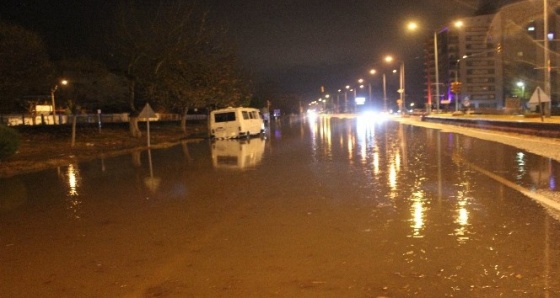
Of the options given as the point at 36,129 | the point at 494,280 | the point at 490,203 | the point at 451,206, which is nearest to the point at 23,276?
the point at 494,280

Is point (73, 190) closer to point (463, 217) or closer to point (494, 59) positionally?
point (463, 217)

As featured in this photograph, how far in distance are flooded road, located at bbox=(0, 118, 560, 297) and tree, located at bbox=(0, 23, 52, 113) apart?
12473 mm

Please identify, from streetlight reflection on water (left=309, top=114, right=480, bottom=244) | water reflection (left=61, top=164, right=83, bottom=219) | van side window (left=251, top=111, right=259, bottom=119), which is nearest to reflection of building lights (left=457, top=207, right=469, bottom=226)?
streetlight reflection on water (left=309, top=114, right=480, bottom=244)

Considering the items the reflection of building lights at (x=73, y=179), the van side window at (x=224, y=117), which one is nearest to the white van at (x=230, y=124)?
the van side window at (x=224, y=117)

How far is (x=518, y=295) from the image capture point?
5086 mm

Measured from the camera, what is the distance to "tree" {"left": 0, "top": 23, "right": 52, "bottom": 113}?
2533 cm

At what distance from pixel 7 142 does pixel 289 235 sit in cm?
1512

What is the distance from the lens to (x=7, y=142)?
19.6 meters

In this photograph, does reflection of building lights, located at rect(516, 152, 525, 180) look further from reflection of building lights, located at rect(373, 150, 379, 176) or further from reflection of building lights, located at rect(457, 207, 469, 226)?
reflection of building lights, located at rect(457, 207, 469, 226)

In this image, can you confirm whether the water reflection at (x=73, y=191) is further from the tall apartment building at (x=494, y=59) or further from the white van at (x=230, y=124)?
the tall apartment building at (x=494, y=59)

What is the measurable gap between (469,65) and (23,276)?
14523cm

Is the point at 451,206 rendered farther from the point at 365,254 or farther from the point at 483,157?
the point at 483,157

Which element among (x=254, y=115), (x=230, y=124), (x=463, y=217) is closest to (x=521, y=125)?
(x=230, y=124)

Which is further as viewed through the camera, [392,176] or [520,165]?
[520,165]
